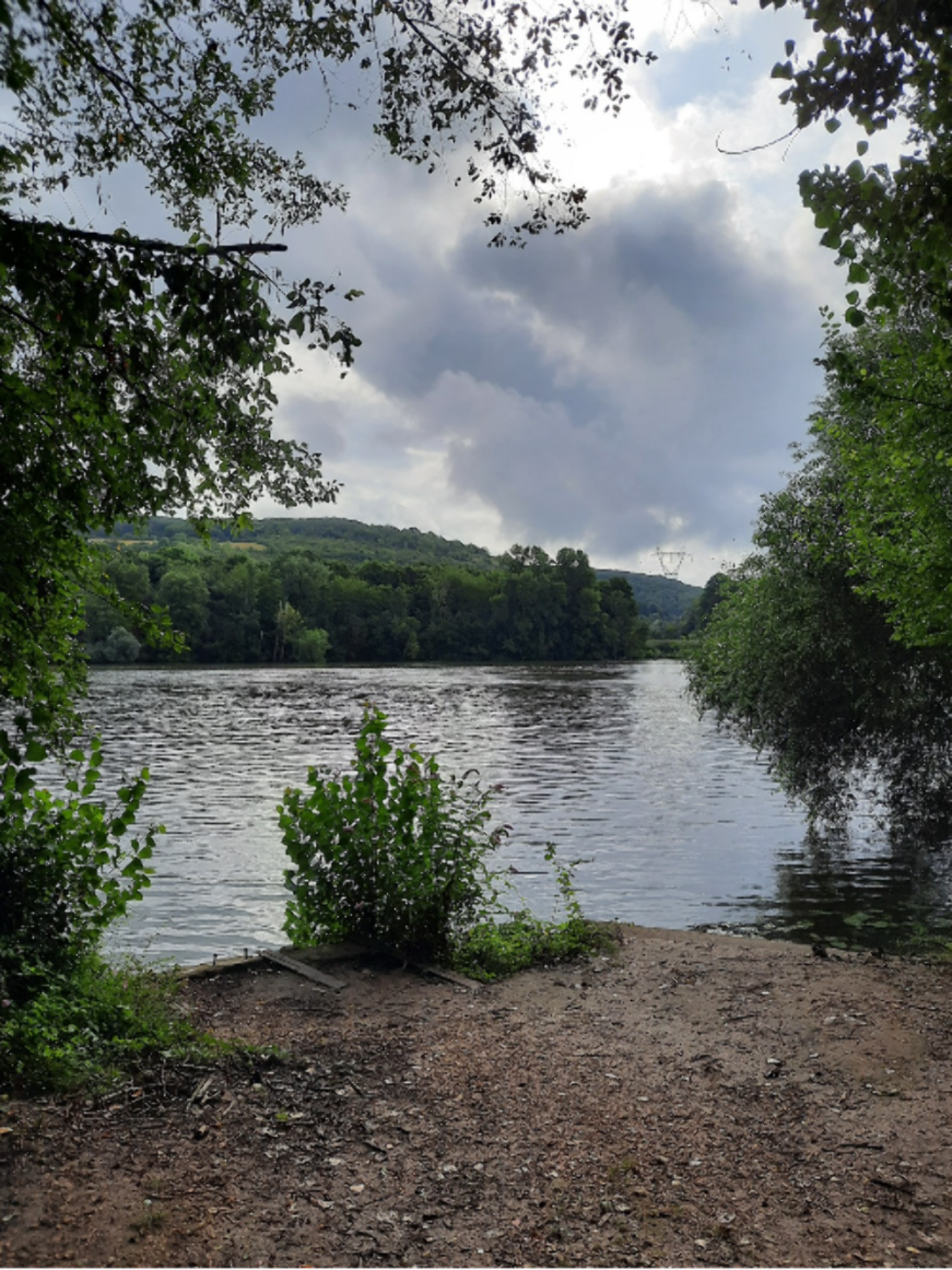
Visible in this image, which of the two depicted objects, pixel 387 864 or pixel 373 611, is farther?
pixel 373 611

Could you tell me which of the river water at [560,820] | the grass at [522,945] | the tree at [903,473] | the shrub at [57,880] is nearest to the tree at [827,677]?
the river water at [560,820]

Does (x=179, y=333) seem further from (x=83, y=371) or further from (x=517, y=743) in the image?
(x=517, y=743)

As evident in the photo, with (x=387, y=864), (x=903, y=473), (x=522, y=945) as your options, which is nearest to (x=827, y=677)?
(x=903, y=473)

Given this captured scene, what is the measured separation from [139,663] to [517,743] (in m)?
78.5

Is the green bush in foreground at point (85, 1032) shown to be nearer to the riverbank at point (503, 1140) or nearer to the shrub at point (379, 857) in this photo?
the riverbank at point (503, 1140)

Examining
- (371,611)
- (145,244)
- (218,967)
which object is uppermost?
(371,611)

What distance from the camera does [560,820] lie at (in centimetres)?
2306

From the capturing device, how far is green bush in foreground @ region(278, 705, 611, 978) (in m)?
8.79

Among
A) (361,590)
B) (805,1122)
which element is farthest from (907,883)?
(361,590)

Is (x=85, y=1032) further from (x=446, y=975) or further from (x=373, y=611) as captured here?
(x=373, y=611)

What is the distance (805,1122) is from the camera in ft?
19.1

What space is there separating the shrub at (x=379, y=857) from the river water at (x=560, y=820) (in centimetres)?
386

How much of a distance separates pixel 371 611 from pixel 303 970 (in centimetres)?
13805

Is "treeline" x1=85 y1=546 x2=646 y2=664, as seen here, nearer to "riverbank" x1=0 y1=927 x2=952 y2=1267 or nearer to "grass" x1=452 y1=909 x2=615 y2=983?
"grass" x1=452 y1=909 x2=615 y2=983
